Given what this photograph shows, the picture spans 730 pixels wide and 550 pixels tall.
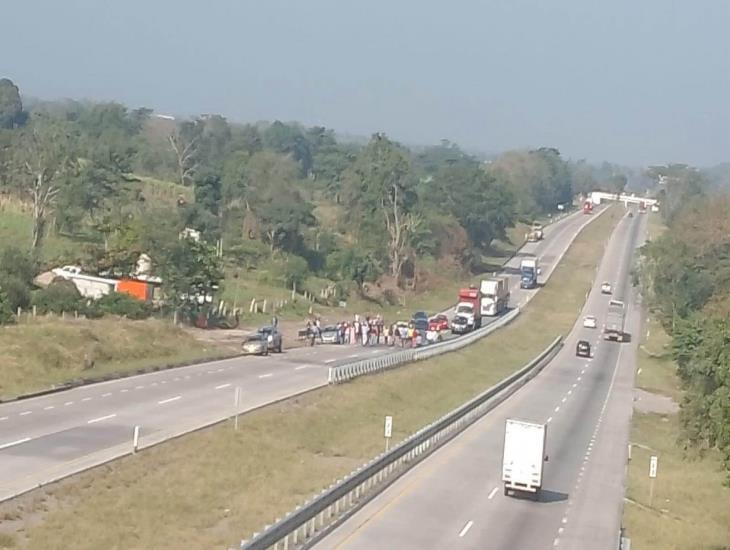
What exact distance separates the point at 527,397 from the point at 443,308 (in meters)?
46.7

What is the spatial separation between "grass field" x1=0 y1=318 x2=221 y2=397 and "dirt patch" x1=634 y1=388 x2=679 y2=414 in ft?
72.7

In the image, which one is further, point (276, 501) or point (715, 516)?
point (715, 516)

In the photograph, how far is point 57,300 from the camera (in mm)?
58281

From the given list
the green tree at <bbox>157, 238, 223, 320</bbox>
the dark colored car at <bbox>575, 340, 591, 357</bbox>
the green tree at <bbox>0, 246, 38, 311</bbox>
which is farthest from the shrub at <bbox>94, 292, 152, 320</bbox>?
the dark colored car at <bbox>575, 340, 591, 357</bbox>

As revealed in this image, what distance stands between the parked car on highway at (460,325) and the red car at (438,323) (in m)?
0.58

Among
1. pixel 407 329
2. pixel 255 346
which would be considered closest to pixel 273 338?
pixel 255 346

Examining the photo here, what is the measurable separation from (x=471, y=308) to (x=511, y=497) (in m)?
58.9

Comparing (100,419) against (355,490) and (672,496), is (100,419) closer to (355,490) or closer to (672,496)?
(355,490)

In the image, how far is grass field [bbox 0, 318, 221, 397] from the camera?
43.8m

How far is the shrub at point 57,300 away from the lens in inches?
2282

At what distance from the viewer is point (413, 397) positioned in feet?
183

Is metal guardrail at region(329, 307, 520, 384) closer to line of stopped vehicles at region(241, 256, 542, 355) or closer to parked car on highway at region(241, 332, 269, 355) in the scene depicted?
line of stopped vehicles at region(241, 256, 542, 355)

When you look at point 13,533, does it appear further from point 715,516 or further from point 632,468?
point 632,468

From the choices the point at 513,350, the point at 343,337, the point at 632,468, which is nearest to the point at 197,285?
the point at 343,337
